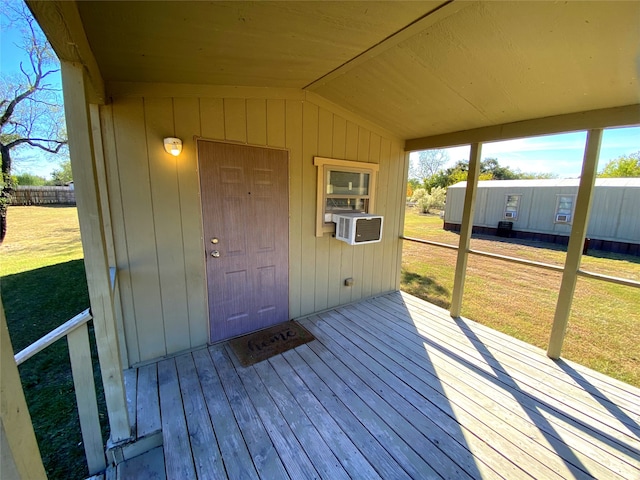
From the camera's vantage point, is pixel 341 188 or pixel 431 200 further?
pixel 431 200

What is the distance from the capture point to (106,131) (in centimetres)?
199

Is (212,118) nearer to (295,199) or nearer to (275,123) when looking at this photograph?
(275,123)

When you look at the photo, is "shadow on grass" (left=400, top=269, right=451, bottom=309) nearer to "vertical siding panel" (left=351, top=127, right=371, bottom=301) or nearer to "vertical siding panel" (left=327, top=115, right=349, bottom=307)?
"vertical siding panel" (left=351, top=127, right=371, bottom=301)

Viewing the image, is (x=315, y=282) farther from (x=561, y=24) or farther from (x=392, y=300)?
(x=561, y=24)

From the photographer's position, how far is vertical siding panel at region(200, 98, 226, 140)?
231 centimetres

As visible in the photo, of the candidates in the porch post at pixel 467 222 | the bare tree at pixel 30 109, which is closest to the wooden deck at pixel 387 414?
the porch post at pixel 467 222

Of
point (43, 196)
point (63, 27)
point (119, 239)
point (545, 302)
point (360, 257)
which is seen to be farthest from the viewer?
point (43, 196)

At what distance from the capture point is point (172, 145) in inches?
84.3

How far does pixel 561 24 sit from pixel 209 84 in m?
2.40

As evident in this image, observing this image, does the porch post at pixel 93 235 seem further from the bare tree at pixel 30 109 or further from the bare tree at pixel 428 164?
the bare tree at pixel 428 164

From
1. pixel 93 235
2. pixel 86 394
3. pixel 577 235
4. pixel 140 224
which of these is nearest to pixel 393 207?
pixel 577 235

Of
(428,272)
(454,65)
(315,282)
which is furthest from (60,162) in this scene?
(428,272)

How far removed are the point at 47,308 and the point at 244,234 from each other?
3.13 metres

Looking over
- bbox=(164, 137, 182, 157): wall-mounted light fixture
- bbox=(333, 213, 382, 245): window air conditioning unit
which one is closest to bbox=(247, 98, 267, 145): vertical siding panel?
bbox=(164, 137, 182, 157): wall-mounted light fixture
